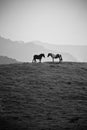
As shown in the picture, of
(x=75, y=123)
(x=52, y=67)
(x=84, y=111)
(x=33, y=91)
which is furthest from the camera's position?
(x=52, y=67)

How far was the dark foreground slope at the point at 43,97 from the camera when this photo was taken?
62.5 feet

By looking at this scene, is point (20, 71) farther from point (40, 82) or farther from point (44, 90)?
point (44, 90)

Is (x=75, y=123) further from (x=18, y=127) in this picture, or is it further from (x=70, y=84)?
(x=70, y=84)

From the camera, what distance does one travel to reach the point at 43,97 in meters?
26.1

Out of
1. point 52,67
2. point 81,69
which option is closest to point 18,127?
point 52,67

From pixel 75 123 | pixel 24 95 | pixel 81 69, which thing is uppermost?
pixel 81 69

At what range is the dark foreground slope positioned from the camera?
62.5 ft

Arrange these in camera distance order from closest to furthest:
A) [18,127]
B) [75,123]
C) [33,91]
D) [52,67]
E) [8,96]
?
[18,127]
[75,123]
[8,96]
[33,91]
[52,67]

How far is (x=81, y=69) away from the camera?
4019cm

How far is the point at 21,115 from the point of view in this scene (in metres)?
20.6

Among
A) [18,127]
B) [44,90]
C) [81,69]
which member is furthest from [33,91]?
[81,69]

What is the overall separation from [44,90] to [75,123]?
1013 cm

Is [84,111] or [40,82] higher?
[40,82]

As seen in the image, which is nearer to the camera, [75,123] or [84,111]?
[75,123]
